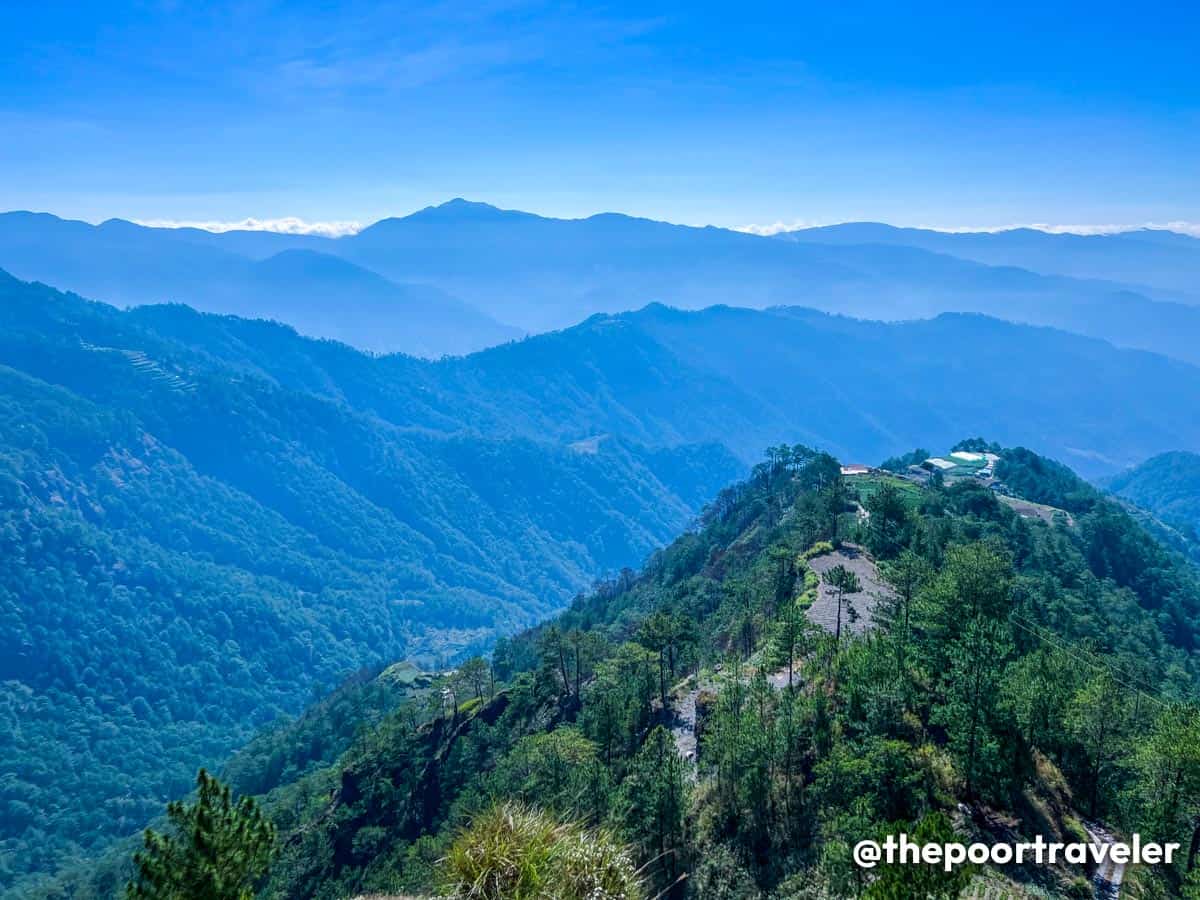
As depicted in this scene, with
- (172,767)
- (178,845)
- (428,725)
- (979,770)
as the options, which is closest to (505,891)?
(178,845)

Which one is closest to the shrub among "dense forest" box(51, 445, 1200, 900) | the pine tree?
"dense forest" box(51, 445, 1200, 900)

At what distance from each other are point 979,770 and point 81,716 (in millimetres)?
217789

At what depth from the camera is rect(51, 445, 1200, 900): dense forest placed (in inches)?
996

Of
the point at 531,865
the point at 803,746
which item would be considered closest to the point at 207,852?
the point at 531,865

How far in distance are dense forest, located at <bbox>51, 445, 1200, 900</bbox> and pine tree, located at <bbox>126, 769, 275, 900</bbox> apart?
0.18 metres

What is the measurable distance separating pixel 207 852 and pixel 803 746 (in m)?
27.5

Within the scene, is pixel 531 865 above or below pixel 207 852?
above

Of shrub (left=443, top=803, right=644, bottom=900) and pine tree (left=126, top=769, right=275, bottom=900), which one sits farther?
pine tree (left=126, top=769, right=275, bottom=900)

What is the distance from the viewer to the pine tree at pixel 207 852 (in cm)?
1673

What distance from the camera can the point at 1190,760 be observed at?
86.1 ft

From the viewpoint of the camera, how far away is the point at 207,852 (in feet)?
56.4

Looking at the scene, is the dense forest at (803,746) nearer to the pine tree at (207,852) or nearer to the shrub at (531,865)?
the shrub at (531,865)

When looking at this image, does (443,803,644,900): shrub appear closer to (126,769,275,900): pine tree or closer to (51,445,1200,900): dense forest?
(51,445,1200,900): dense forest

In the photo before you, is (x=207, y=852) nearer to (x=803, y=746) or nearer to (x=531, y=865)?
(x=531, y=865)
